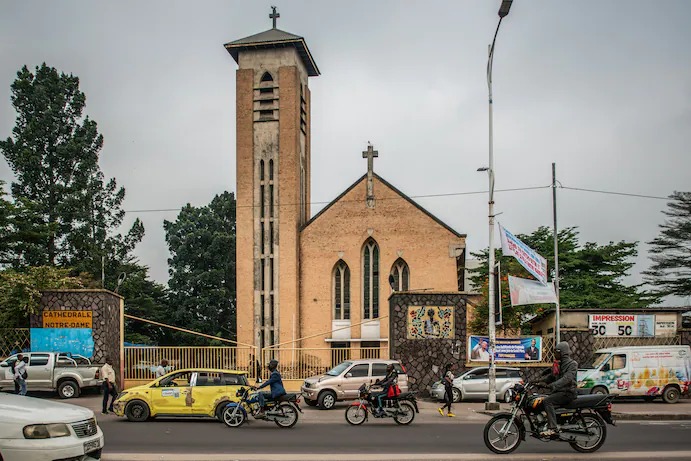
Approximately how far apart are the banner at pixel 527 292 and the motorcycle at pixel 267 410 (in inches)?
379

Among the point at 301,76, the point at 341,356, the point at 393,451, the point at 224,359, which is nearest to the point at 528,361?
the point at 341,356

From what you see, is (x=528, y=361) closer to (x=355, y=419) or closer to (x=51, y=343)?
(x=355, y=419)

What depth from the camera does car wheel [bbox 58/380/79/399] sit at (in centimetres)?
→ 2500

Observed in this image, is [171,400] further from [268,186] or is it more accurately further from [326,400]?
[268,186]

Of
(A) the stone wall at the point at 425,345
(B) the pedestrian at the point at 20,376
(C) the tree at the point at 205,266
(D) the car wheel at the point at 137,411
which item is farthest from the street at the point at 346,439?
(C) the tree at the point at 205,266

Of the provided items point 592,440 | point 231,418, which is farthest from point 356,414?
point 592,440

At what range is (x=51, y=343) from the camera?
2661 cm

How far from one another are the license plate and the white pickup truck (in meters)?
15.9

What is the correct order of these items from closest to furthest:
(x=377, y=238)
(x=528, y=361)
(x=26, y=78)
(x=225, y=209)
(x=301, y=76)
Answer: (x=528, y=361) → (x=377, y=238) → (x=301, y=76) → (x=26, y=78) → (x=225, y=209)

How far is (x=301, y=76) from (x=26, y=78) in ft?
61.0

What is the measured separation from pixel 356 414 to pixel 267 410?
238 cm

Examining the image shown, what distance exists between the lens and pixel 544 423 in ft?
41.1

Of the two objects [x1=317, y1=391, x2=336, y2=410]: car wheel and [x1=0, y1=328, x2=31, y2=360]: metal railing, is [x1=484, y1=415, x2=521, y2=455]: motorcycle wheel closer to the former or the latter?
[x1=317, y1=391, x2=336, y2=410]: car wheel

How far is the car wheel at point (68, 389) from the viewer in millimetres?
25000
